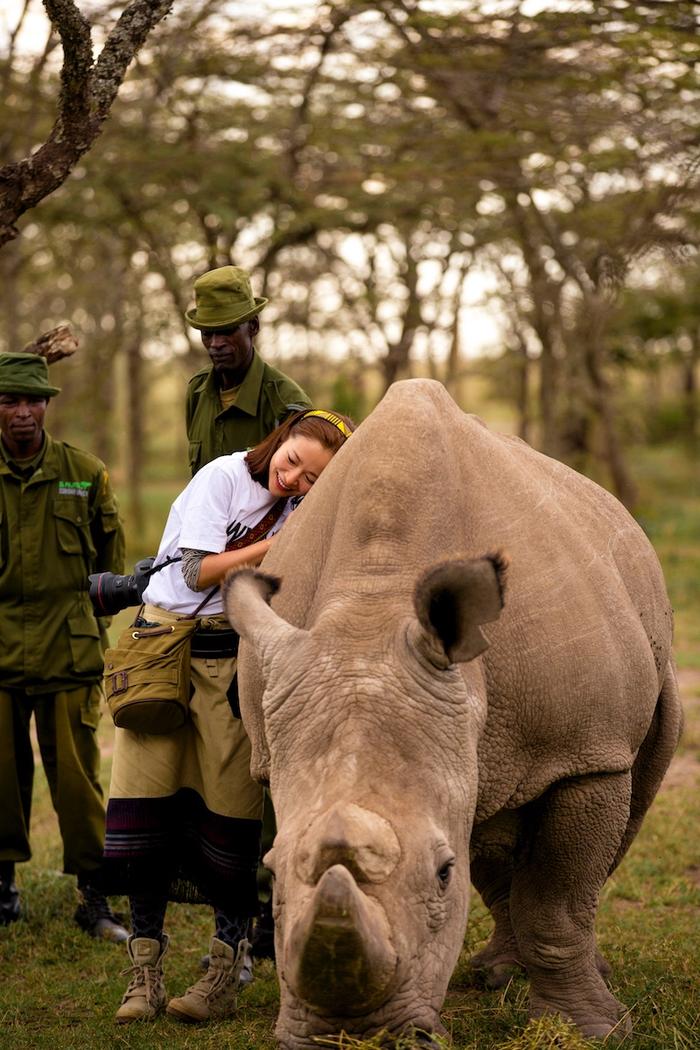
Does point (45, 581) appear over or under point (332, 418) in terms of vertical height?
under

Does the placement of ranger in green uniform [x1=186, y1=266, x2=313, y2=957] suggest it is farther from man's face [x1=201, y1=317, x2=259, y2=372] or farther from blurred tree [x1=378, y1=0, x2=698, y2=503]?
blurred tree [x1=378, y1=0, x2=698, y2=503]

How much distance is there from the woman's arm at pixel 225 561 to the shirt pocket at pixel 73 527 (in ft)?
5.71

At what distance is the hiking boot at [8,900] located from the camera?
6.36 metres

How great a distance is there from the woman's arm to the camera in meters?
0.40

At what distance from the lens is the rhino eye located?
3359 mm

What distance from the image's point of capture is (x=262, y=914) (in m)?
6.08

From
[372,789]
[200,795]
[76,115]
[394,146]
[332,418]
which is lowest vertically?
[394,146]

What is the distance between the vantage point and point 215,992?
5.00 metres

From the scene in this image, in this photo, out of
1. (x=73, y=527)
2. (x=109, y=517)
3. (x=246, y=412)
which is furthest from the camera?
(x=109, y=517)

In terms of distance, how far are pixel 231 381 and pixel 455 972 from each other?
2529 mm

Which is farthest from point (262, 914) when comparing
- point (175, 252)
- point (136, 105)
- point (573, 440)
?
point (573, 440)

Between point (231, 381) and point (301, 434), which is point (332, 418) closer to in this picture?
point (301, 434)

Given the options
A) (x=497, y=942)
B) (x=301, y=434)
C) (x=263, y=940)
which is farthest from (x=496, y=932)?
(x=301, y=434)

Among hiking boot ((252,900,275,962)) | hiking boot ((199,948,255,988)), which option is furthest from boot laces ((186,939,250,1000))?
hiking boot ((252,900,275,962))
